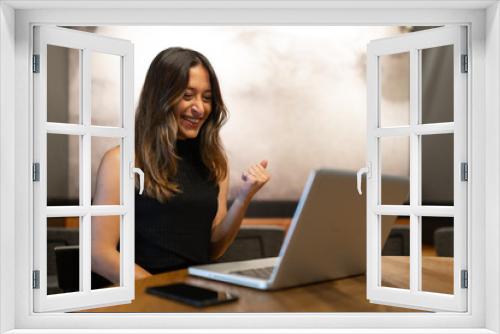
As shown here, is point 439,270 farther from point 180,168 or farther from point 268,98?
point 268,98

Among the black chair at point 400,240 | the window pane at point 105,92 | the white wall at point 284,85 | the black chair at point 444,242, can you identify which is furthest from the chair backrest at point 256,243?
the window pane at point 105,92

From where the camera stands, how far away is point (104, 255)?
3406mm

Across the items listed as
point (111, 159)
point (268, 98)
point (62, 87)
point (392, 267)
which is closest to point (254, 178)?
A: point (268, 98)

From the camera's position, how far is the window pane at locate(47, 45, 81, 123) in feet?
17.1

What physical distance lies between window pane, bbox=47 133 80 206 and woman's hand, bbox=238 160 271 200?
5.36 feet

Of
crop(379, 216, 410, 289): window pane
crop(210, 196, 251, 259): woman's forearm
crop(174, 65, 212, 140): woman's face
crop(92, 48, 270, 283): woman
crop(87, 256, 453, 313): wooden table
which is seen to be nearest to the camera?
crop(87, 256, 453, 313): wooden table

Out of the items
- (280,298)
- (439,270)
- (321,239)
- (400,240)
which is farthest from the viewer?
(400,240)

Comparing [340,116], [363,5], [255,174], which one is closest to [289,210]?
[255,174]

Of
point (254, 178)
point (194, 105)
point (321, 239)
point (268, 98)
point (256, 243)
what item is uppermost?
point (268, 98)

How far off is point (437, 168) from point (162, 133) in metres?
2.87

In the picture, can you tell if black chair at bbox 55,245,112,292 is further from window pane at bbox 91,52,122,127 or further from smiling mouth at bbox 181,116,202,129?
window pane at bbox 91,52,122,127

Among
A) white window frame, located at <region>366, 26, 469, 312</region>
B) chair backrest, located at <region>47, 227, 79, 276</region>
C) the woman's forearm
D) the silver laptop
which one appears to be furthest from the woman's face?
white window frame, located at <region>366, 26, 469, 312</region>

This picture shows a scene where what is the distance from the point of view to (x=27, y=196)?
1.94m

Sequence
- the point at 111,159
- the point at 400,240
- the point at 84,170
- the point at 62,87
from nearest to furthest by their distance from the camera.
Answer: the point at 84,170 < the point at 111,159 < the point at 400,240 < the point at 62,87
